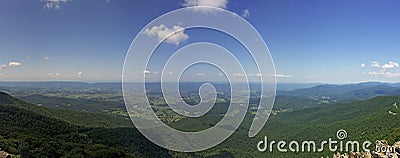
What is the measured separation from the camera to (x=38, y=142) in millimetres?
49812

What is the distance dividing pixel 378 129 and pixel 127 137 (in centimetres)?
7522

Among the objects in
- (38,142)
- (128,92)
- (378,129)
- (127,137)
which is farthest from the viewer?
(127,137)

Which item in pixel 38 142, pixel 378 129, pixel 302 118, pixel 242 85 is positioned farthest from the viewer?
pixel 302 118

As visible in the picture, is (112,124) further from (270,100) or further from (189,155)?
(270,100)

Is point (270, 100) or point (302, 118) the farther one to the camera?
point (302, 118)

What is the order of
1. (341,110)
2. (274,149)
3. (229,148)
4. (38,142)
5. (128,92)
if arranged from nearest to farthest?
(128,92) → (38,142) → (274,149) → (229,148) → (341,110)

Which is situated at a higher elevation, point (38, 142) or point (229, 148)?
point (38, 142)

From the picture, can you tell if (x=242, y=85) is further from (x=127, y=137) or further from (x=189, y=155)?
(x=189, y=155)

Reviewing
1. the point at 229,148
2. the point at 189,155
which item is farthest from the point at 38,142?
the point at 229,148

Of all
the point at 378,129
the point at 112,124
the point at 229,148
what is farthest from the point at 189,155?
the point at 378,129

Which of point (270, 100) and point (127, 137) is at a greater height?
point (270, 100)

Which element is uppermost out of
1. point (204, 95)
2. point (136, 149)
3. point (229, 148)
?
point (204, 95)

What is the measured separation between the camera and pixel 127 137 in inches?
3588

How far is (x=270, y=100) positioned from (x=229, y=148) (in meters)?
118
